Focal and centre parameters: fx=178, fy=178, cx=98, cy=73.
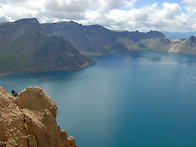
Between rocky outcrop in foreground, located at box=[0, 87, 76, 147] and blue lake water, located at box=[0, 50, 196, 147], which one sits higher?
rocky outcrop in foreground, located at box=[0, 87, 76, 147]

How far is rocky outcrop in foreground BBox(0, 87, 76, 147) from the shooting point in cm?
2244

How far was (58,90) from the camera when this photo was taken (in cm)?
15175

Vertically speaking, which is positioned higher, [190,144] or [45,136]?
[45,136]

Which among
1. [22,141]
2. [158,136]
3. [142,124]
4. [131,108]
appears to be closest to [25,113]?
[22,141]

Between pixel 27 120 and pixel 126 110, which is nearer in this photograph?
pixel 27 120

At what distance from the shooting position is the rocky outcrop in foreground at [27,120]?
73.6ft

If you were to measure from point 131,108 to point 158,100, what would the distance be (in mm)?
25799

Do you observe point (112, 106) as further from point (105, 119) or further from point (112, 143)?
point (112, 143)

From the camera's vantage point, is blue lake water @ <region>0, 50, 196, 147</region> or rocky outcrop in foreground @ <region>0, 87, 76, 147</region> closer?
rocky outcrop in foreground @ <region>0, 87, 76, 147</region>

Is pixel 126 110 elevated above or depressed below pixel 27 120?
below

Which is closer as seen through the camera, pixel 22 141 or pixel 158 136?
pixel 22 141

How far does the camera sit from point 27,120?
25297mm

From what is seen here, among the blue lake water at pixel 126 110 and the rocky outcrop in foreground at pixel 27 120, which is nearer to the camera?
the rocky outcrop in foreground at pixel 27 120

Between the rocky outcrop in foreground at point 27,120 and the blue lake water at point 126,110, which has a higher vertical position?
the rocky outcrop in foreground at point 27,120
